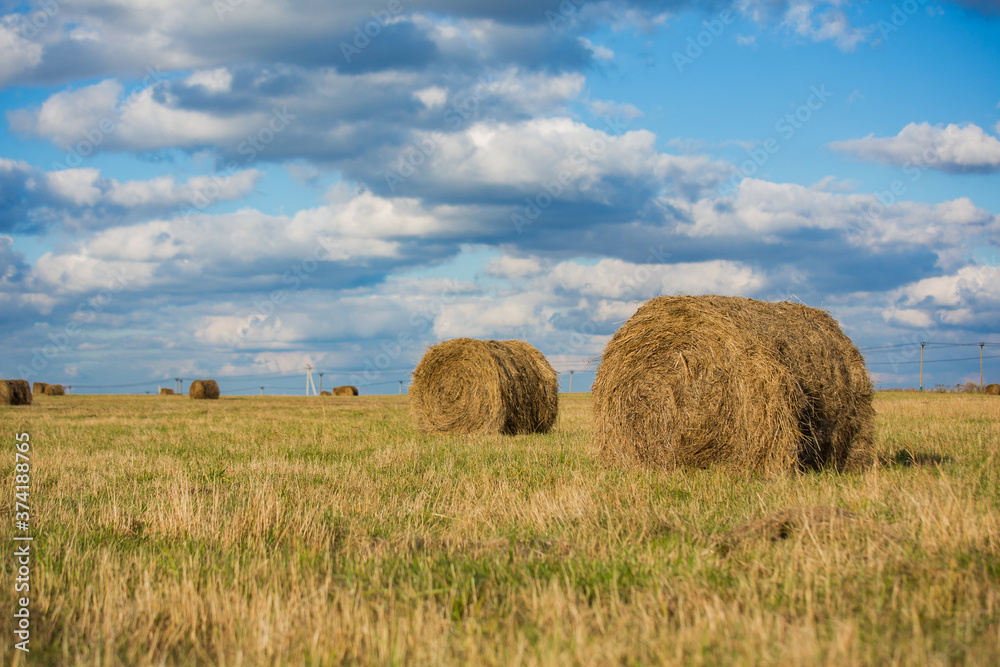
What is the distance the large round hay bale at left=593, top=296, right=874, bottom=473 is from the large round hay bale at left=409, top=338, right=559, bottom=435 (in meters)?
5.65

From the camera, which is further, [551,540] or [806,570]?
[551,540]

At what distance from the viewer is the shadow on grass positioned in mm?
8977

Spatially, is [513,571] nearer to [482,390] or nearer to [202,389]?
[482,390]

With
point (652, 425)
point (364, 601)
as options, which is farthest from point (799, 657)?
point (652, 425)

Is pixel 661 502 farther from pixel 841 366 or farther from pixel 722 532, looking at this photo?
pixel 841 366

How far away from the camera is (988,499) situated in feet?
19.1

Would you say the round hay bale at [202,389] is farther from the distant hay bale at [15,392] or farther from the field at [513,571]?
the field at [513,571]

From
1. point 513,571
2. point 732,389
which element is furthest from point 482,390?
point 513,571

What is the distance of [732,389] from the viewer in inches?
346

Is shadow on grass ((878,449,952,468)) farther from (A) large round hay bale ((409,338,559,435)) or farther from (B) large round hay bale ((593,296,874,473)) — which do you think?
(A) large round hay bale ((409,338,559,435))

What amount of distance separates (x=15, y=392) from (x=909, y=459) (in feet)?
118

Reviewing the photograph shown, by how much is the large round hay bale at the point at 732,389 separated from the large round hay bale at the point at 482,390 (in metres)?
5.65

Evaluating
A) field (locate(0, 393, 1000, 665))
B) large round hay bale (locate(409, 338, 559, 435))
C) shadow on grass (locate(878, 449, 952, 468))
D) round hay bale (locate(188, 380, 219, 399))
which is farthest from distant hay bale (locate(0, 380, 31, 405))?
shadow on grass (locate(878, 449, 952, 468))

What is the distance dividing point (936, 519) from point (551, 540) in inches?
104
